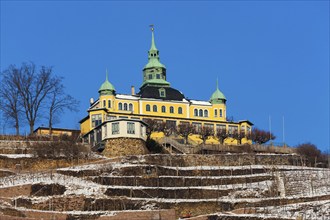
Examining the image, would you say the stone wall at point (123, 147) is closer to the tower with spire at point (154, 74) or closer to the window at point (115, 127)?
the window at point (115, 127)

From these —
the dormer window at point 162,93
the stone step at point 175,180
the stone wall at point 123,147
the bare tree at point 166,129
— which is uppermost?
the dormer window at point 162,93

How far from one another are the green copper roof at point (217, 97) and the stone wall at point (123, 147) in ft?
91.2

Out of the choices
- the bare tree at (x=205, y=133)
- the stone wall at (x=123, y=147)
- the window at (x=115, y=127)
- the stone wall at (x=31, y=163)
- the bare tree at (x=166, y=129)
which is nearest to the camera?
the stone wall at (x=31, y=163)

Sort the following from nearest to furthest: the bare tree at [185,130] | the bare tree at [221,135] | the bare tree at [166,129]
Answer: the bare tree at [166,129]
the bare tree at [185,130]
the bare tree at [221,135]

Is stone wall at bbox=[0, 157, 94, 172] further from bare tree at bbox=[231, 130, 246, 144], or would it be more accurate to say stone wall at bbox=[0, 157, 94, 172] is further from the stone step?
bare tree at bbox=[231, 130, 246, 144]

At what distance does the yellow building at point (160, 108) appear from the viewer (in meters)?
101

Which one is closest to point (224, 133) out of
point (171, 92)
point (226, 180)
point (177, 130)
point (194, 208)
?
point (177, 130)

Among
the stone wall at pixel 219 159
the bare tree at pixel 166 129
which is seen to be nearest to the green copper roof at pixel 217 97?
the bare tree at pixel 166 129

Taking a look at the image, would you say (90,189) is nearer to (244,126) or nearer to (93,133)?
(93,133)

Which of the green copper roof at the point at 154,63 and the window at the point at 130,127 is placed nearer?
the window at the point at 130,127

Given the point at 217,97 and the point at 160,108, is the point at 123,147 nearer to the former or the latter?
the point at 160,108

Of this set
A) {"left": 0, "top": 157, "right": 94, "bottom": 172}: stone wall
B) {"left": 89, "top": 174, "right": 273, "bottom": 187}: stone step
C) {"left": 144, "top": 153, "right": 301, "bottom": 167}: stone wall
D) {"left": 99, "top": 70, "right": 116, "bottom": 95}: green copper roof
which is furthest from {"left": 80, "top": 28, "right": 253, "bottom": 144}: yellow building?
{"left": 89, "top": 174, "right": 273, "bottom": 187}: stone step

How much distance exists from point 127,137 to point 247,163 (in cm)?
1161

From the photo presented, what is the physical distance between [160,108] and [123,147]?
23604mm
